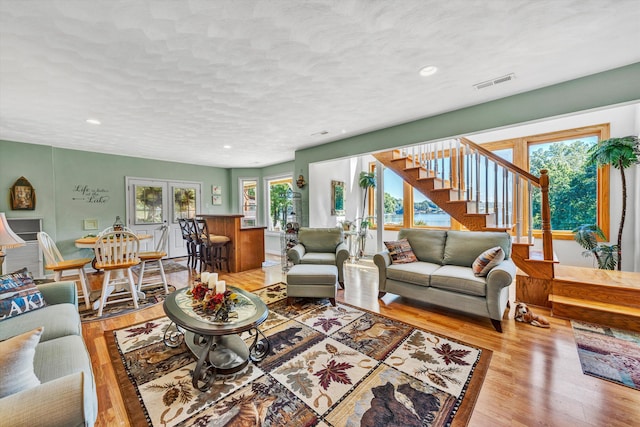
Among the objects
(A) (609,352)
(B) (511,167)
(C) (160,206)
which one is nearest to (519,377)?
(A) (609,352)

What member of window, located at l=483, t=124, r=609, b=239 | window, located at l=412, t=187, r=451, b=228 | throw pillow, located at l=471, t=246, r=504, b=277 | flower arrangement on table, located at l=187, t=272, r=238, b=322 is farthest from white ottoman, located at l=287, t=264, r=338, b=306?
window, located at l=412, t=187, r=451, b=228

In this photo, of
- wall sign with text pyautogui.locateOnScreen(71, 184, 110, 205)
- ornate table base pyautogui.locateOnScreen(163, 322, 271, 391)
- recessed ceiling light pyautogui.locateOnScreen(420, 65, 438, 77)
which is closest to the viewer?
ornate table base pyautogui.locateOnScreen(163, 322, 271, 391)

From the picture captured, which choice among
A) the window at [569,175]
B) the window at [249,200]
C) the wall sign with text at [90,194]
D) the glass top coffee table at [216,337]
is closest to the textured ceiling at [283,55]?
the wall sign with text at [90,194]

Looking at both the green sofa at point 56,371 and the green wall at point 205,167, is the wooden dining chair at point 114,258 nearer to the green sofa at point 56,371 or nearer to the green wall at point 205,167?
the green sofa at point 56,371

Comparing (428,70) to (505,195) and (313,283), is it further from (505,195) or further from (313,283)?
→ (313,283)

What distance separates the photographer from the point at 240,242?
4922 mm

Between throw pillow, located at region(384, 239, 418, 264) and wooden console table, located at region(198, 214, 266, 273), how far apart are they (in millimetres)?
2857

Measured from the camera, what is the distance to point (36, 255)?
14.7ft

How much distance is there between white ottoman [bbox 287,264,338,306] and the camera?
3057 millimetres

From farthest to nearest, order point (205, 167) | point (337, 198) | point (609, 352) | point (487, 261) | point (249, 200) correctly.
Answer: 1. point (249, 200)
2. point (205, 167)
3. point (337, 198)
4. point (487, 261)
5. point (609, 352)

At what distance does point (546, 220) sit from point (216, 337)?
153 inches

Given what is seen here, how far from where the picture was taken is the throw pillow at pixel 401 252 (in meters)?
3.35

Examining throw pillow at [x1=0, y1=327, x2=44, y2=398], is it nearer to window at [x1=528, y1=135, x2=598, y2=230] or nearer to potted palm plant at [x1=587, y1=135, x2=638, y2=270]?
potted palm plant at [x1=587, y1=135, x2=638, y2=270]

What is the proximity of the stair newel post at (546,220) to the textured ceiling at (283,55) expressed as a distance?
1.07 meters
